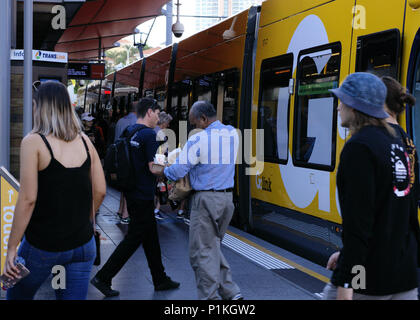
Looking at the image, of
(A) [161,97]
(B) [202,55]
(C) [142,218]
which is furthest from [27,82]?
(A) [161,97]

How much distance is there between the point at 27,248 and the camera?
10.6 feet

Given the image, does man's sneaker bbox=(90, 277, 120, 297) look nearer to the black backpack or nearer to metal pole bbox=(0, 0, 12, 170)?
the black backpack

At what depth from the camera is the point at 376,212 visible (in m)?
2.66

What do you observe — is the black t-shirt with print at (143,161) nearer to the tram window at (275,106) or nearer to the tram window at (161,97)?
the tram window at (275,106)

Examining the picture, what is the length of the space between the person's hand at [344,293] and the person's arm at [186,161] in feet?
8.47

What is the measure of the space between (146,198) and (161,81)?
9119 millimetres

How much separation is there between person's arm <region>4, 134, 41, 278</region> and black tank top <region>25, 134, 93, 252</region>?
0.17 feet

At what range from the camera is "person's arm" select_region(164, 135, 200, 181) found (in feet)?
16.7

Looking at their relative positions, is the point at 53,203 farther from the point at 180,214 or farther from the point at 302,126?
the point at 180,214

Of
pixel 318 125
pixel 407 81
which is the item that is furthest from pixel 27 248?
pixel 318 125

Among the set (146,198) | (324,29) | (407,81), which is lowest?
(146,198)

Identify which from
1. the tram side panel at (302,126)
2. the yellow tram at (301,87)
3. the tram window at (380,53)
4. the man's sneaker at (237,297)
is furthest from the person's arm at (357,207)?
the tram side panel at (302,126)

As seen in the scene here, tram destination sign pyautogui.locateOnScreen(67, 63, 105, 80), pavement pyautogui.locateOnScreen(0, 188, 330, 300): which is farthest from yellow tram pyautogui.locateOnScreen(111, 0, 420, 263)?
tram destination sign pyautogui.locateOnScreen(67, 63, 105, 80)
